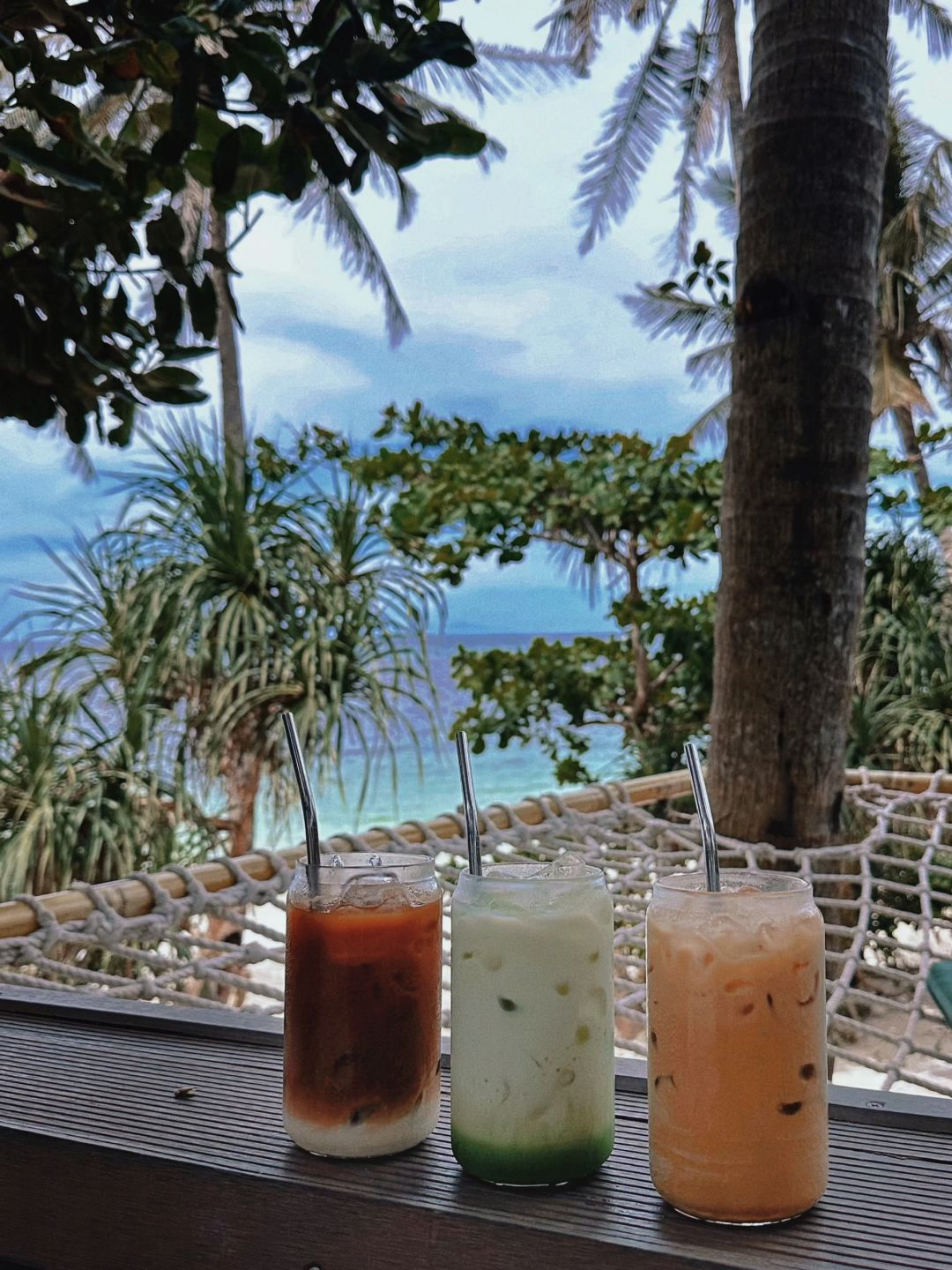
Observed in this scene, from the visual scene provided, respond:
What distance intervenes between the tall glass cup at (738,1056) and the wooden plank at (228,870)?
0.85 meters

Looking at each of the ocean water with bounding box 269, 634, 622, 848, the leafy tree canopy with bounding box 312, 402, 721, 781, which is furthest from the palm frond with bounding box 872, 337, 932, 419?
the ocean water with bounding box 269, 634, 622, 848

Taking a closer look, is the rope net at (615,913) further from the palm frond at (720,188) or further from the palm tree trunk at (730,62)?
the palm frond at (720,188)

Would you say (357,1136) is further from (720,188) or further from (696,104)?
(720,188)

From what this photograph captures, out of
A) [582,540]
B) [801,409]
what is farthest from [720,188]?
[801,409]

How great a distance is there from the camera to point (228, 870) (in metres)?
1.36

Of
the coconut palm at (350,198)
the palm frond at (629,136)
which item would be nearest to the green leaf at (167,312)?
the coconut palm at (350,198)

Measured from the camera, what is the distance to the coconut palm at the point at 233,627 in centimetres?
313

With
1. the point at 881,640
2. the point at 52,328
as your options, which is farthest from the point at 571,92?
the point at 52,328

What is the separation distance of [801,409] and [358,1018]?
142 centimetres

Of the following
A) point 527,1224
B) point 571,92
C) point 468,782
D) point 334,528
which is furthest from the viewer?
point 571,92

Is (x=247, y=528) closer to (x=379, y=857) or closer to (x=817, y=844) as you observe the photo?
(x=817, y=844)

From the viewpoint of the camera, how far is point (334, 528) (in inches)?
137

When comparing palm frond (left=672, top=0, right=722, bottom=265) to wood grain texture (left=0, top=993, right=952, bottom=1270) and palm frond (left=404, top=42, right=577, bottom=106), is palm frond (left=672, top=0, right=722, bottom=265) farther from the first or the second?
wood grain texture (left=0, top=993, right=952, bottom=1270)

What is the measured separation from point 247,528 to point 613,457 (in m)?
1.19
